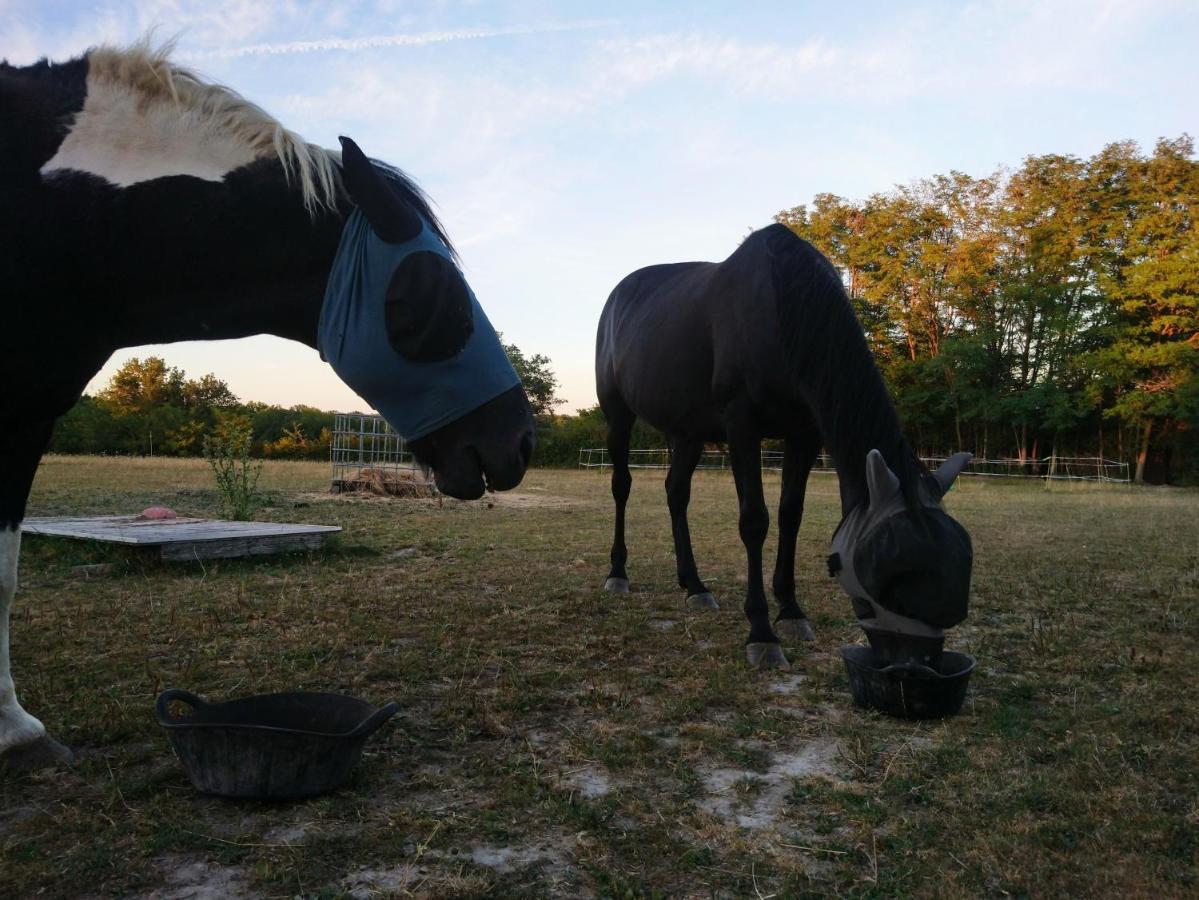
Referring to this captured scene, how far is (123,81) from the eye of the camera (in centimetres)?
202

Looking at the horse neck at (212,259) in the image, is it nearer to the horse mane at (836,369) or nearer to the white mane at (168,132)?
the white mane at (168,132)

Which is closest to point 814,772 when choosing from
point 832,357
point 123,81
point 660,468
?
point 832,357

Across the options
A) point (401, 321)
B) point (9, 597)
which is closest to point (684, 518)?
point (401, 321)

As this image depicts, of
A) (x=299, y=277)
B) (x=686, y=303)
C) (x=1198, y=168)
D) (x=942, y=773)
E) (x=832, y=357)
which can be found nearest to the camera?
(x=299, y=277)

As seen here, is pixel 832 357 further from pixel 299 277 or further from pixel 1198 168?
pixel 1198 168

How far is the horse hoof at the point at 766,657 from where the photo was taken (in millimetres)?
3484

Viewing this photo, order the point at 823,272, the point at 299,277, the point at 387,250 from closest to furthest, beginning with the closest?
the point at 387,250 → the point at 299,277 → the point at 823,272

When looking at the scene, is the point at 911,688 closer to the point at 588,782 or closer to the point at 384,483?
the point at 588,782

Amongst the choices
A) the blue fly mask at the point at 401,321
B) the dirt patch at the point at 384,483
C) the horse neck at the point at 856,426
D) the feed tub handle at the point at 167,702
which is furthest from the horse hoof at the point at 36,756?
the dirt patch at the point at 384,483

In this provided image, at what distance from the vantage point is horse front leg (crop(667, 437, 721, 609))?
4910mm

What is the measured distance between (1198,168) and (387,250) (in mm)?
33465

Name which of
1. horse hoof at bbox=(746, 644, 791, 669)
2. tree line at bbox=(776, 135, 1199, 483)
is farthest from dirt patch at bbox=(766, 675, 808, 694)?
tree line at bbox=(776, 135, 1199, 483)

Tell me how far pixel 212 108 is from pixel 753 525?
2.97 metres

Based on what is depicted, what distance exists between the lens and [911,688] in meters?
2.72
